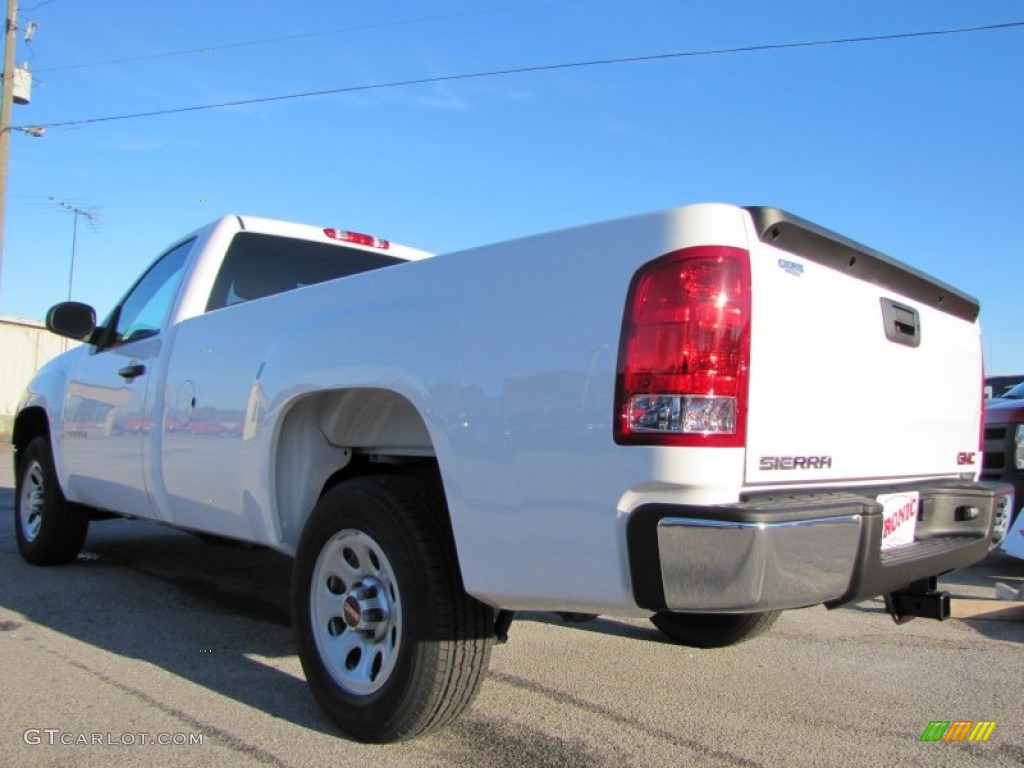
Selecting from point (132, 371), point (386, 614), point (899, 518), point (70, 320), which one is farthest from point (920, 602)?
point (70, 320)

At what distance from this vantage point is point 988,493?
300 centimetres

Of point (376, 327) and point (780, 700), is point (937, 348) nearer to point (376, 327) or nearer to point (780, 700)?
point (780, 700)

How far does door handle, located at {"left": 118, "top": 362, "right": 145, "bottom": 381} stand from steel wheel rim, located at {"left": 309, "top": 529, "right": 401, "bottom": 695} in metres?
1.92

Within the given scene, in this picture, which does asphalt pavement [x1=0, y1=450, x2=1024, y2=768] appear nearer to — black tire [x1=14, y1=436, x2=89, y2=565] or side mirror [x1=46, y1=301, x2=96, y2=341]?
black tire [x1=14, y1=436, x2=89, y2=565]

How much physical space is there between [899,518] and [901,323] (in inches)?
25.7

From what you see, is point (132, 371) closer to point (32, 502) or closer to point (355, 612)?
point (32, 502)

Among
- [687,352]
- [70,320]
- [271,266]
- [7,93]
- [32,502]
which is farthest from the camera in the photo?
[7,93]

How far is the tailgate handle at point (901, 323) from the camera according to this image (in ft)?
8.84

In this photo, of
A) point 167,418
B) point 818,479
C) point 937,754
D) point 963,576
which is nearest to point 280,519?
point 167,418

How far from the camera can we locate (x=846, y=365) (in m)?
2.47

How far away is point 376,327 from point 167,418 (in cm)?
169

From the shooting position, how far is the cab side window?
178 inches

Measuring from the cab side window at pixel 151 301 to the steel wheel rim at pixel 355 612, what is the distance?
2045 mm

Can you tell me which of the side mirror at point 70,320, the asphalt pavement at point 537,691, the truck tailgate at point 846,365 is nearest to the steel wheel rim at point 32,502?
the asphalt pavement at point 537,691
